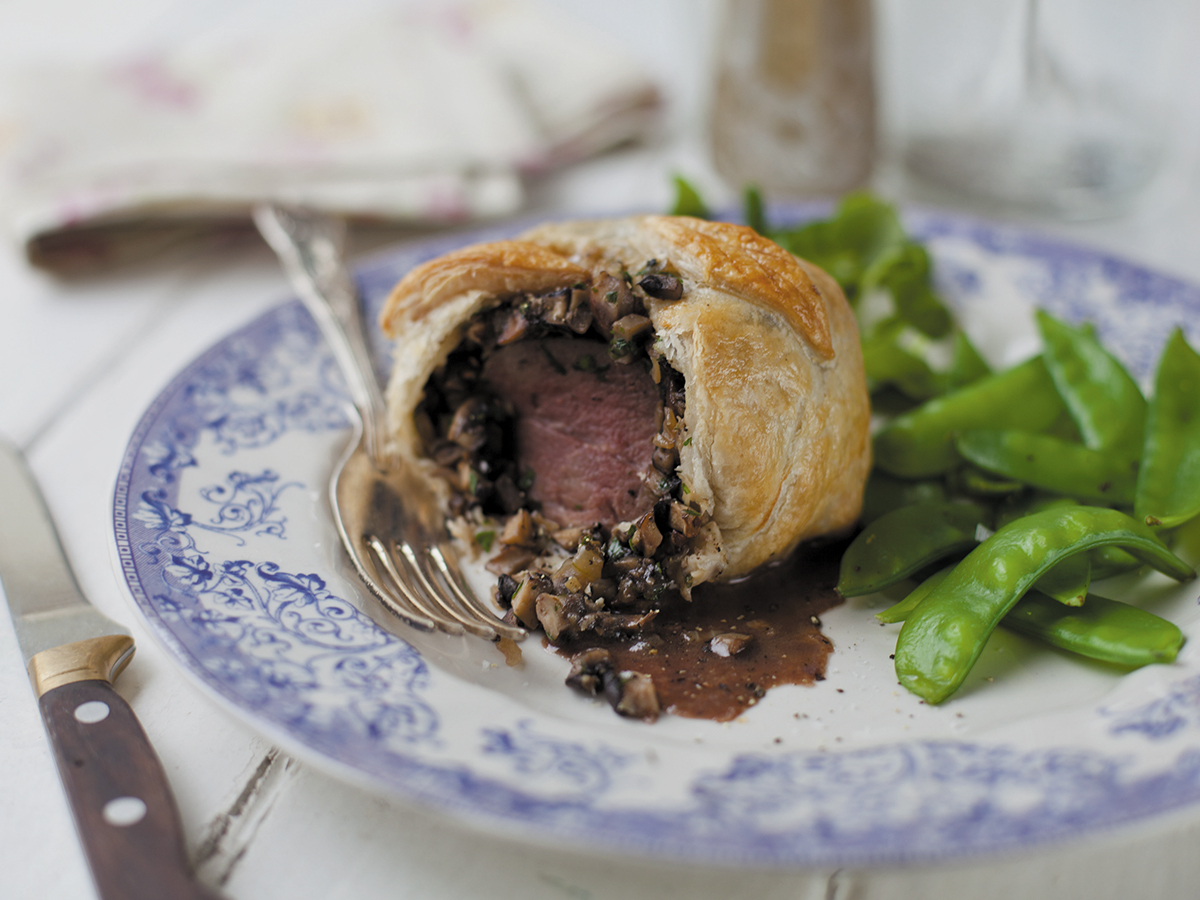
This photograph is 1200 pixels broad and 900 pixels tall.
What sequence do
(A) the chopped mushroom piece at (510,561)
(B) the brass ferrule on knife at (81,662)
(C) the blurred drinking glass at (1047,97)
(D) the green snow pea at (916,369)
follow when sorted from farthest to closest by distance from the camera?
(C) the blurred drinking glass at (1047,97) < (D) the green snow pea at (916,369) < (A) the chopped mushroom piece at (510,561) < (B) the brass ferrule on knife at (81,662)

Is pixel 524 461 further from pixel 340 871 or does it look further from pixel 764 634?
pixel 340 871

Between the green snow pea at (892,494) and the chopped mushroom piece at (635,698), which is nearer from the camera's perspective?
the chopped mushroom piece at (635,698)

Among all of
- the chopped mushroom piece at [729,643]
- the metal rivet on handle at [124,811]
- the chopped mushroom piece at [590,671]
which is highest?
the metal rivet on handle at [124,811]

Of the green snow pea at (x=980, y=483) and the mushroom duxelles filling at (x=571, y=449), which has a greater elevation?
the mushroom duxelles filling at (x=571, y=449)

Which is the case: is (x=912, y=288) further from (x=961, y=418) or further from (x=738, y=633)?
(x=738, y=633)

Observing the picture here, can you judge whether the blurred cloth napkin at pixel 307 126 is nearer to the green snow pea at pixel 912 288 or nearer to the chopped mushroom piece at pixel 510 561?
the green snow pea at pixel 912 288

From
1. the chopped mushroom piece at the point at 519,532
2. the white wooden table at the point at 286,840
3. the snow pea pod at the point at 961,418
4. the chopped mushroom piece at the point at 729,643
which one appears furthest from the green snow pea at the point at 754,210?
the white wooden table at the point at 286,840

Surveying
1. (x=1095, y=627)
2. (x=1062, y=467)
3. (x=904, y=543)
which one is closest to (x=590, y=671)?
(x=904, y=543)

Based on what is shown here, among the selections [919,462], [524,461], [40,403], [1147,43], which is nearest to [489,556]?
[524,461]
